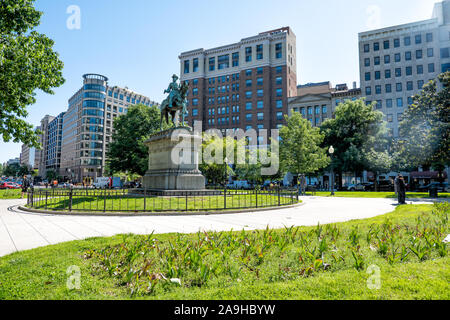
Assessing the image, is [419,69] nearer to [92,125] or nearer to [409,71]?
[409,71]

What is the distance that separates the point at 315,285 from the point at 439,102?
1357 inches

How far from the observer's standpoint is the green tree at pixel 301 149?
40250 millimetres

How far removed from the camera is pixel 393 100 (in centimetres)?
6278

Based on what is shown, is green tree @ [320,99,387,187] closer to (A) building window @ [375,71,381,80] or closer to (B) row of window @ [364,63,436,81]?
(A) building window @ [375,71,381,80]

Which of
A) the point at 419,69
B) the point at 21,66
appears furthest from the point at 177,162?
the point at 419,69

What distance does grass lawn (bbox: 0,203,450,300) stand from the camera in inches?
136

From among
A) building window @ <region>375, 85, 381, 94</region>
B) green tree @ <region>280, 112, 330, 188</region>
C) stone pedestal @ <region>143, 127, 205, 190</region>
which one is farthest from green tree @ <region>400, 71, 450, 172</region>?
building window @ <region>375, 85, 381, 94</region>

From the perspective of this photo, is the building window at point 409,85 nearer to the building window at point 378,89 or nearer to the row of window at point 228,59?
the building window at point 378,89

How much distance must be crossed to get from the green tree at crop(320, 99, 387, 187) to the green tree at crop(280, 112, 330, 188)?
14.6ft

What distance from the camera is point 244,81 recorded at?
7538cm

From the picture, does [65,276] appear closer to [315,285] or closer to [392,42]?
[315,285]

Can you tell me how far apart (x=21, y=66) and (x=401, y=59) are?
240 feet
